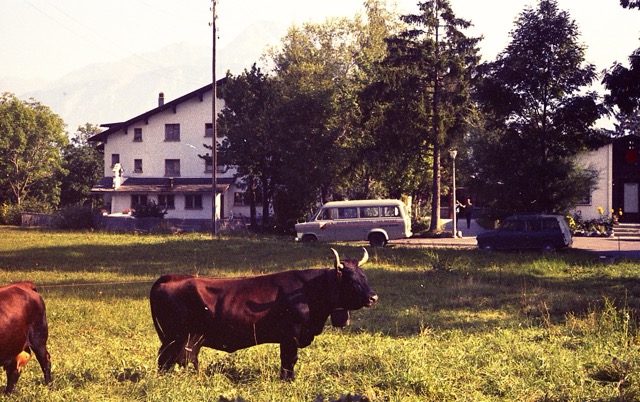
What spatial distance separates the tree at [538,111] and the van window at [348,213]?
7.07m

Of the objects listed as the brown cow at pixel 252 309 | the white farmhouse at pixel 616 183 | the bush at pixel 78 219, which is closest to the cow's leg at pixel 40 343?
the brown cow at pixel 252 309

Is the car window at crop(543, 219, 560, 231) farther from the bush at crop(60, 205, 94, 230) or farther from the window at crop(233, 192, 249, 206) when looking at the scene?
the window at crop(233, 192, 249, 206)

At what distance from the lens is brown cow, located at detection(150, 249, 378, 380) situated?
297 inches

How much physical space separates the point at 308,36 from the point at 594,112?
3754cm

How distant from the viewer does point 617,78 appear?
23.6 meters

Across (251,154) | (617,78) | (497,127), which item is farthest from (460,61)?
(617,78)

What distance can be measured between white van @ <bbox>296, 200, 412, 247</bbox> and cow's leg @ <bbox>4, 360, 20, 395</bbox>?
24357mm

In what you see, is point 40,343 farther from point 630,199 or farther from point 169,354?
point 630,199

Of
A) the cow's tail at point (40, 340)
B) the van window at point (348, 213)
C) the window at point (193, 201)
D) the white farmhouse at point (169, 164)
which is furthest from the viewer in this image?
the white farmhouse at point (169, 164)

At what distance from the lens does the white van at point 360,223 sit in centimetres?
3109

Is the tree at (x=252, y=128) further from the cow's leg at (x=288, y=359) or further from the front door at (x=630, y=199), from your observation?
the cow's leg at (x=288, y=359)

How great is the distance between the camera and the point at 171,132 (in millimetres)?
55312

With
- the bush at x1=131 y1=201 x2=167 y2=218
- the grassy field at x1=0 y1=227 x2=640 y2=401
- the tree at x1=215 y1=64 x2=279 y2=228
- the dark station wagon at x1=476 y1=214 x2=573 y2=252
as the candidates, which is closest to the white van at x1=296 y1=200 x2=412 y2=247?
the dark station wagon at x1=476 y1=214 x2=573 y2=252

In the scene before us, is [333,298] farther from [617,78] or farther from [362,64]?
[362,64]
